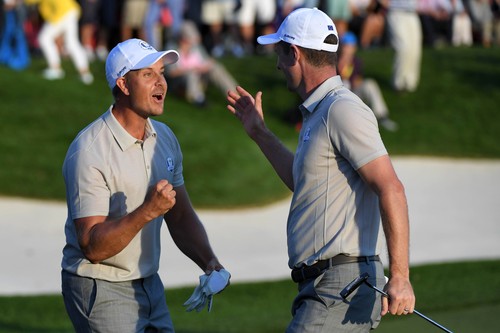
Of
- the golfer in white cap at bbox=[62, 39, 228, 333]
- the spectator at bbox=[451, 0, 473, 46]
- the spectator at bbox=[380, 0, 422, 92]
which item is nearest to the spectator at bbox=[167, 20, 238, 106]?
the spectator at bbox=[380, 0, 422, 92]

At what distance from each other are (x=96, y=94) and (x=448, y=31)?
1100 cm

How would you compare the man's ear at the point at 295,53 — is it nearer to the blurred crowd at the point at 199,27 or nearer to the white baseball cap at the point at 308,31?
the white baseball cap at the point at 308,31

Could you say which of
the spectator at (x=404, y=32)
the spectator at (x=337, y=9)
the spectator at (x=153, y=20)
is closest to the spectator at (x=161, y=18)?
the spectator at (x=153, y=20)

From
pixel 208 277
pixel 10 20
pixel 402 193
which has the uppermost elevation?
pixel 402 193

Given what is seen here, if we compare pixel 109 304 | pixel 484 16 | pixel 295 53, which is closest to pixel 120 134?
pixel 109 304

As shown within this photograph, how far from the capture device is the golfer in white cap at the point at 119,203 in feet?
16.3

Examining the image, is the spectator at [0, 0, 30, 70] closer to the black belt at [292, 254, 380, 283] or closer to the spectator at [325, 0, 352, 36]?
the spectator at [325, 0, 352, 36]

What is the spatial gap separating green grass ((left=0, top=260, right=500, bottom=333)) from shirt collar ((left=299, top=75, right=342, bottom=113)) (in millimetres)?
3541

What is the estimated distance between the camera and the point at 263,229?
501 inches

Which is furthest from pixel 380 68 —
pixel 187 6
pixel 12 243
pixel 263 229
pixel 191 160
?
pixel 12 243

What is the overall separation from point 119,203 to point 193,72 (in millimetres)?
11798

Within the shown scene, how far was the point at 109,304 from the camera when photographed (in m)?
5.11

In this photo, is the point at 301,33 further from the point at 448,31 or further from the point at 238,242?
the point at 448,31

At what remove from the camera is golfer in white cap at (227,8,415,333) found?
4727mm
